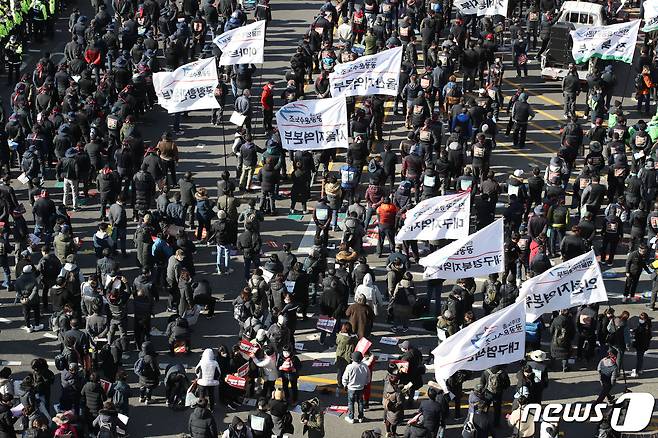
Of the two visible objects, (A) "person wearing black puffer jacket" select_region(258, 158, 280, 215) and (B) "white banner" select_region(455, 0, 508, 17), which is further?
(B) "white banner" select_region(455, 0, 508, 17)

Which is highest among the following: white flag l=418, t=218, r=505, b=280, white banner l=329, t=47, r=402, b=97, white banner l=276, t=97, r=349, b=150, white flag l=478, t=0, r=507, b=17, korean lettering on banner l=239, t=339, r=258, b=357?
white flag l=478, t=0, r=507, b=17

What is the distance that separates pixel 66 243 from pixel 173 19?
1456cm

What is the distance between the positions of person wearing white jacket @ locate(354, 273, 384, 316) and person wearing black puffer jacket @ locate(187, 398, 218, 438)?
5.33 metres

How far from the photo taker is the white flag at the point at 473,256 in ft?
94.4

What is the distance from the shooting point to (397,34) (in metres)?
45.2

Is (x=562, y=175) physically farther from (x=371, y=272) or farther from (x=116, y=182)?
(x=116, y=182)

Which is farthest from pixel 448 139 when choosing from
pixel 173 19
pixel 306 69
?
pixel 173 19

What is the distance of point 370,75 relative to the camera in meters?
36.4

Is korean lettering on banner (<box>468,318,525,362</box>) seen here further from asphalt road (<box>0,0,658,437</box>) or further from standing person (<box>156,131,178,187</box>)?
standing person (<box>156,131,178,187</box>)

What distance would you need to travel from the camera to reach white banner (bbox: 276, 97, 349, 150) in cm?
3459

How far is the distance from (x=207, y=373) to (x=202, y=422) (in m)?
1.78

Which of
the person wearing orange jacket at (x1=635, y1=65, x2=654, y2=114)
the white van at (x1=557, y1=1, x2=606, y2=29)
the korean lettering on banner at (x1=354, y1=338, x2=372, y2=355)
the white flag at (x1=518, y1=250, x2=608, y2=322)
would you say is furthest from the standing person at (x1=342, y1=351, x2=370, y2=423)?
the white van at (x1=557, y1=1, x2=606, y2=29)

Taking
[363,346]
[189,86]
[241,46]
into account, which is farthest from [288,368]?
[241,46]

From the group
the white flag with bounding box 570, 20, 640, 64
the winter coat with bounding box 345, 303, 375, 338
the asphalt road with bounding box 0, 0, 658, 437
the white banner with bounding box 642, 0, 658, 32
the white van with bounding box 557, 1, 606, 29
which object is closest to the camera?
the asphalt road with bounding box 0, 0, 658, 437
